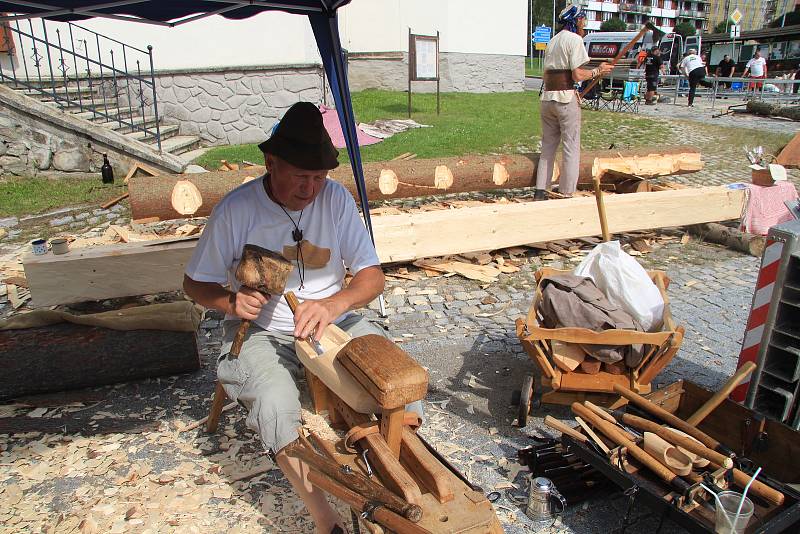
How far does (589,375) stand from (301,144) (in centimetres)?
199

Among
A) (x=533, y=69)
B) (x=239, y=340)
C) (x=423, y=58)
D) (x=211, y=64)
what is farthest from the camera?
(x=533, y=69)

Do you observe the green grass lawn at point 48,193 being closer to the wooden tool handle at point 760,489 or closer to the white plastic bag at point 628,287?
the white plastic bag at point 628,287

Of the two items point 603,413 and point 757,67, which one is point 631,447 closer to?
point 603,413

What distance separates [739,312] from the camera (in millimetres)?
4895

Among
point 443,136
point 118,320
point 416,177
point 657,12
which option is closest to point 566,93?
point 416,177

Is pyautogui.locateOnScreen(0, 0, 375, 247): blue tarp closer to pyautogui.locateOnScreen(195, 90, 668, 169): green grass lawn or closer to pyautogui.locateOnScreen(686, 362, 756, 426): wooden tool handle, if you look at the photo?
pyautogui.locateOnScreen(686, 362, 756, 426): wooden tool handle

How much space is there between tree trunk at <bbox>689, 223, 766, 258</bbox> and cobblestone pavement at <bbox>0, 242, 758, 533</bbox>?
13.1 inches

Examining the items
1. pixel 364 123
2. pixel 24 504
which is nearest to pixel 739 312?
pixel 24 504

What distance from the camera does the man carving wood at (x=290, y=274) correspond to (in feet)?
7.63

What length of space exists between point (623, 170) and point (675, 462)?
5.96m

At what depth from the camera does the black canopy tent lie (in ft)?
10.4

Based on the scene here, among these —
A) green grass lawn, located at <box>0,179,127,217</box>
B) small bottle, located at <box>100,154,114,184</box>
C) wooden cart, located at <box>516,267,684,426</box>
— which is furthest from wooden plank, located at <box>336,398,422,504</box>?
small bottle, located at <box>100,154,114,184</box>

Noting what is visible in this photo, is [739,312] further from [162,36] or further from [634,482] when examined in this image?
[162,36]

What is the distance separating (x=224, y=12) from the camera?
374 centimetres
